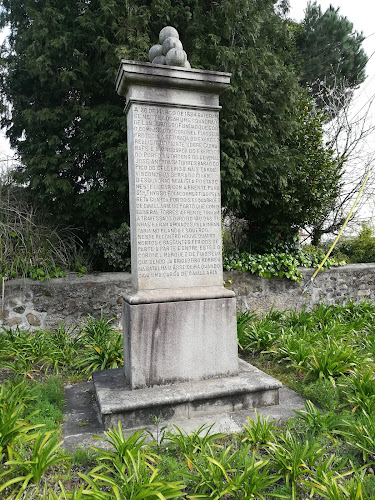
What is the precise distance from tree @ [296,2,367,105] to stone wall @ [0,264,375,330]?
7.40 meters

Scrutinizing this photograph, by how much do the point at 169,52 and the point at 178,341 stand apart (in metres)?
2.71

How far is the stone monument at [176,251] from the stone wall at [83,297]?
8.65 feet

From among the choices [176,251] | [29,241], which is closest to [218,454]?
[176,251]

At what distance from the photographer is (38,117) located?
599cm

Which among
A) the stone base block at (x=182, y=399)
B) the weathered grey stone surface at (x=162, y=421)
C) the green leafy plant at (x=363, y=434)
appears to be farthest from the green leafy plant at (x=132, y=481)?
the green leafy plant at (x=363, y=434)

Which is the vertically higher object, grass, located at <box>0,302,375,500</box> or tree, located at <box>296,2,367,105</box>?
tree, located at <box>296,2,367,105</box>

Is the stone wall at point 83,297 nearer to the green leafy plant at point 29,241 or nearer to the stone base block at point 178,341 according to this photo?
the green leafy plant at point 29,241

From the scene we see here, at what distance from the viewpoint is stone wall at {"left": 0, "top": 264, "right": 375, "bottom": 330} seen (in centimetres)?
578

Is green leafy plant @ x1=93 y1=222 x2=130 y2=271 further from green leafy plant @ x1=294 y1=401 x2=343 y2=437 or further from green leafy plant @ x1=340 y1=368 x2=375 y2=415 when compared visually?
green leafy plant @ x1=294 y1=401 x2=343 y2=437

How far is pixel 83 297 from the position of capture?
19.9 feet

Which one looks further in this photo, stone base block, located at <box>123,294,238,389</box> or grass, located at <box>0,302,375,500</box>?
stone base block, located at <box>123,294,238,389</box>

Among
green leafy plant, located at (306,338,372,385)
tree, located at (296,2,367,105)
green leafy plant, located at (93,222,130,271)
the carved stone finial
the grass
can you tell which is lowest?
the grass

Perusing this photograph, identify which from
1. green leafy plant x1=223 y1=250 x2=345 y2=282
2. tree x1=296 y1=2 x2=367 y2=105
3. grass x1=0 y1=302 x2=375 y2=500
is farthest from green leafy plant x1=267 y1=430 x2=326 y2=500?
tree x1=296 y1=2 x2=367 y2=105

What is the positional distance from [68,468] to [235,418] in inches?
52.2
